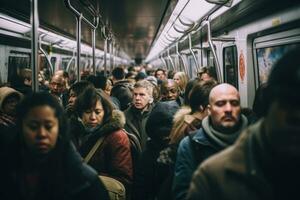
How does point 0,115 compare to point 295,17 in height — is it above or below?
below

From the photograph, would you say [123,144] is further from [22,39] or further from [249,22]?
[22,39]

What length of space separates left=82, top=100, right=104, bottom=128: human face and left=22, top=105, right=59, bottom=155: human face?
0.97 m

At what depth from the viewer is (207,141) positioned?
2.04 metres

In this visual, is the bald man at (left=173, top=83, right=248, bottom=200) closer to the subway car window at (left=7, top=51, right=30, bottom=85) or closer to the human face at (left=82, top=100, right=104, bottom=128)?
the human face at (left=82, top=100, right=104, bottom=128)

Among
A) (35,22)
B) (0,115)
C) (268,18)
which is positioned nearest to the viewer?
(35,22)

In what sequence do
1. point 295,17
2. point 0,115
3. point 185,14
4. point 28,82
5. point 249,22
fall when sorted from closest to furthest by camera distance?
point 295,17, point 0,115, point 249,22, point 28,82, point 185,14

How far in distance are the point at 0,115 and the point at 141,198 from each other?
142cm

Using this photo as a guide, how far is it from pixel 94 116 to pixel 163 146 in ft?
1.88

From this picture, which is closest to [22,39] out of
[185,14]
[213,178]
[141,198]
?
[185,14]

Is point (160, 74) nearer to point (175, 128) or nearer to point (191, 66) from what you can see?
point (191, 66)

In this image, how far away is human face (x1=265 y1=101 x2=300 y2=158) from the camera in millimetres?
1194

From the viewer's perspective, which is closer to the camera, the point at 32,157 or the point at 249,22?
the point at 32,157

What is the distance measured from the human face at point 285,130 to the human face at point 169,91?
117 inches

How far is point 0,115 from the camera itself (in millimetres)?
3295
